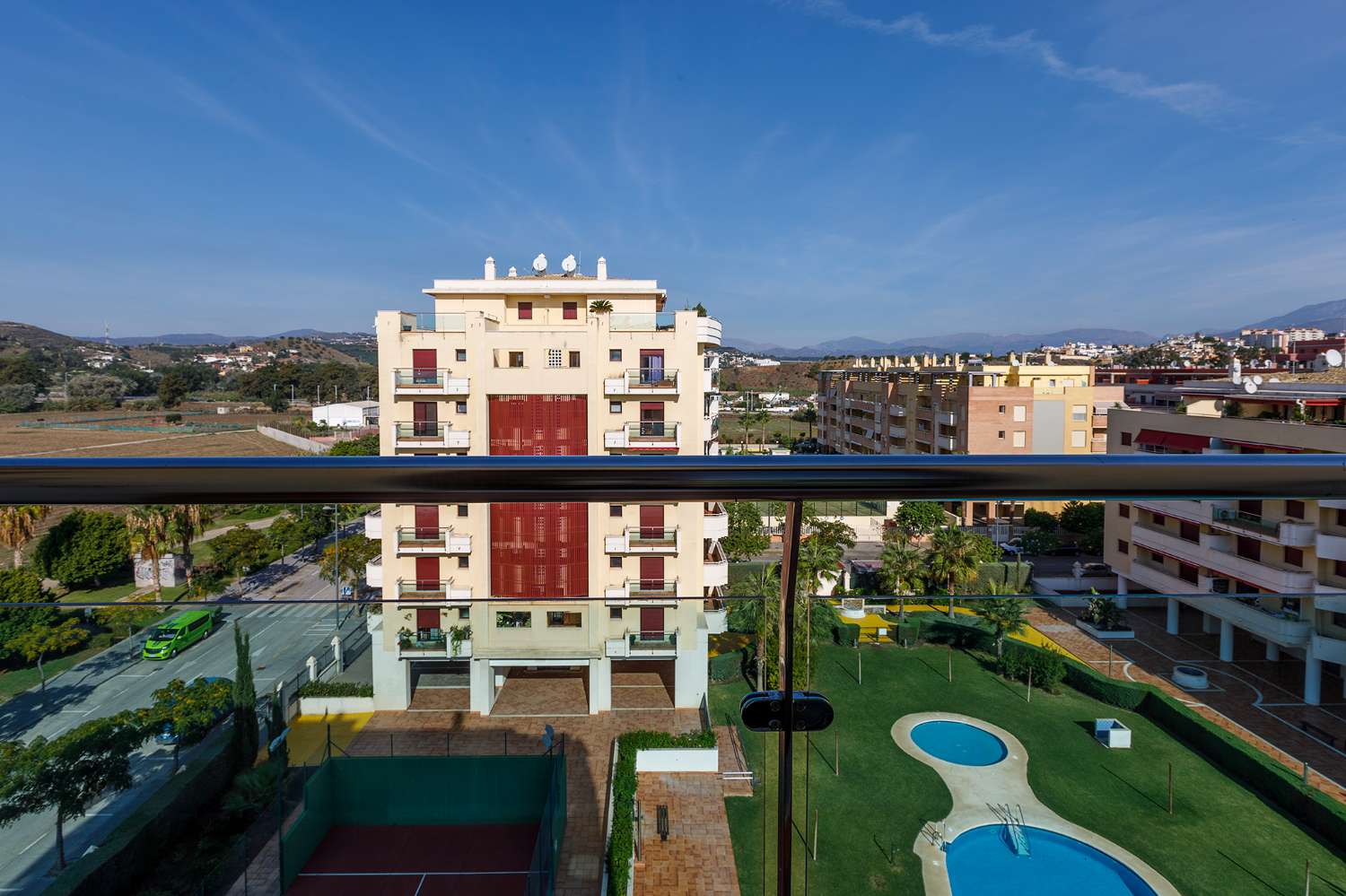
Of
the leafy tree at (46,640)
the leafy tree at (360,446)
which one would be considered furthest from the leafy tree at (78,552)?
the leafy tree at (360,446)

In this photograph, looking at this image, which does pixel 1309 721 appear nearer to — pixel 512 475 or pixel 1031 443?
pixel 512 475

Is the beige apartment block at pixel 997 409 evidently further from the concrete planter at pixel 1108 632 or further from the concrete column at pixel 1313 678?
the concrete planter at pixel 1108 632

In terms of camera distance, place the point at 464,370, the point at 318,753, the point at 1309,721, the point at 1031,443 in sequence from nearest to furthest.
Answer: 1. the point at 318,753
2. the point at 1309,721
3. the point at 464,370
4. the point at 1031,443

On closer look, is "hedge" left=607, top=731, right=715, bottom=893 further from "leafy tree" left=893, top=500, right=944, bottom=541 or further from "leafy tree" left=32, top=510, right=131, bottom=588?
"leafy tree" left=893, top=500, right=944, bottom=541

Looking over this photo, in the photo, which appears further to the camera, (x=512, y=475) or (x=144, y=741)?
(x=144, y=741)

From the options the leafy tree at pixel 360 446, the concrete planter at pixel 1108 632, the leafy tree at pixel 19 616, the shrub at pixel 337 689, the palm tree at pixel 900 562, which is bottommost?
the palm tree at pixel 900 562

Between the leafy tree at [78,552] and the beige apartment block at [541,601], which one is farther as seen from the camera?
the leafy tree at [78,552]

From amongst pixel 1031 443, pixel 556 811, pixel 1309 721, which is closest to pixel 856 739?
pixel 556 811
